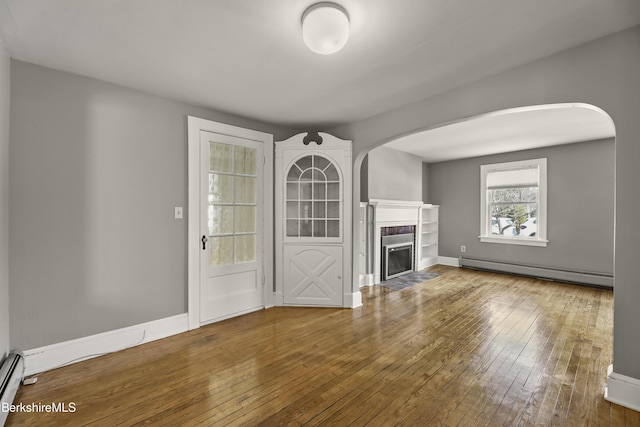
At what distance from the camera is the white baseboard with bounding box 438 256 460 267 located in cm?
662

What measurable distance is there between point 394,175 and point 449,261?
2672 mm

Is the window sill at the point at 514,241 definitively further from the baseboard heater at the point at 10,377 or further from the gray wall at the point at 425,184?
the baseboard heater at the point at 10,377

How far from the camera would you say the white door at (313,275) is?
3.82 meters

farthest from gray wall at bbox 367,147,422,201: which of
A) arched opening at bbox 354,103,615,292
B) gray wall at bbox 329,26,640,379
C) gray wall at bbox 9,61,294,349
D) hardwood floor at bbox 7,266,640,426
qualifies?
gray wall at bbox 9,61,294,349

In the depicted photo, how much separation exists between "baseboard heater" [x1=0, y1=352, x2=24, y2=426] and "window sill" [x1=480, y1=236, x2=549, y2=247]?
7.01m

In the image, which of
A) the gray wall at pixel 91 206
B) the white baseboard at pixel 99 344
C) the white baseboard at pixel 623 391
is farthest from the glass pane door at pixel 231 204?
the white baseboard at pixel 623 391

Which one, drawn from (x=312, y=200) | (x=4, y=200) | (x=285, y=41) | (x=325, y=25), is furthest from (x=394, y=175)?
(x=4, y=200)

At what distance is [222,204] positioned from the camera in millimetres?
3395

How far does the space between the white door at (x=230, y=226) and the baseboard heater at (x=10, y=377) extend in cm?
143

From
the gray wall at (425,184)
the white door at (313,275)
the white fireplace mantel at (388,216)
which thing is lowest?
the white door at (313,275)

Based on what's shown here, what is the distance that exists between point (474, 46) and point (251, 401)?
291cm

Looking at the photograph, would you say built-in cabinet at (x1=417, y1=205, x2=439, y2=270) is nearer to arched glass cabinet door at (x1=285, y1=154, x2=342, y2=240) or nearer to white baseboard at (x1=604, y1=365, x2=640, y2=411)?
arched glass cabinet door at (x1=285, y1=154, x2=342, y2=240)

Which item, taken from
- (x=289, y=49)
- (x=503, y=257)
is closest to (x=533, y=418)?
(x=289, y=49)

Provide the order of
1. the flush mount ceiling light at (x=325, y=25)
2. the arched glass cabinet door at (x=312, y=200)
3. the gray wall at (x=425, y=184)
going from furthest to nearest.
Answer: the gray wall at (x=425, y=184) → the arched glass cabinet door at (x=312, y=200) → the flush mount ceiling light at (x=325, y=25)
